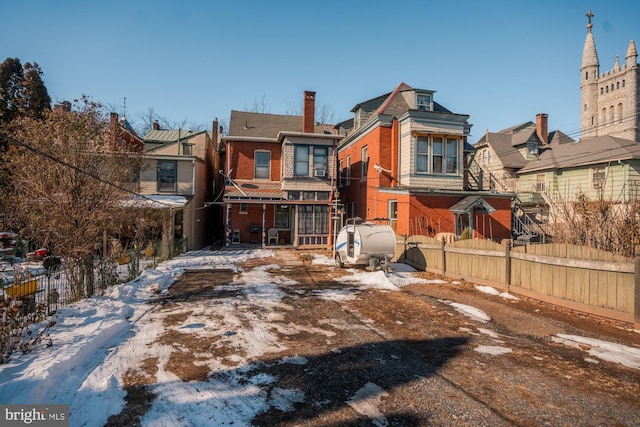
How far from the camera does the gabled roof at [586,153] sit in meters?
24.6

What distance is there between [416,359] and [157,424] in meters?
3.84

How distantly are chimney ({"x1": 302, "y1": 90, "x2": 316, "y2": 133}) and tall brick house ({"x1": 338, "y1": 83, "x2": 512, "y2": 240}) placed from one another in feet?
13.5

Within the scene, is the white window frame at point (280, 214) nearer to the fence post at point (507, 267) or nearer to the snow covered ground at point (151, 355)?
the snow covered ground at point (151, 355)

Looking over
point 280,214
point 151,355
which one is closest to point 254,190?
point 280,214

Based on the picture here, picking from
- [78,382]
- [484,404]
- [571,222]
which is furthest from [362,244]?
[78,382]

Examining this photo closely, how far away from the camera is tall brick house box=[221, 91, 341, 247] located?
70.9 ft

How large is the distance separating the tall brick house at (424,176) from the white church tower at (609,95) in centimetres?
4893

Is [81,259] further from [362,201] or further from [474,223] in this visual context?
[474,223]

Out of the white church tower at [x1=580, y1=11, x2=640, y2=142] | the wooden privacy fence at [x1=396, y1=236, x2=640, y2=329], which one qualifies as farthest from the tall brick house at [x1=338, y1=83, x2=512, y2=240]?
the white church tower at [x1=580, y1=11, x2=640, y2=142]

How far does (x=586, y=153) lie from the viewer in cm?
2723

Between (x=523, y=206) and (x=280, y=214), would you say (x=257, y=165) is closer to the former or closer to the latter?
(x=280, y=214)

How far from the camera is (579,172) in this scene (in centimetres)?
2675

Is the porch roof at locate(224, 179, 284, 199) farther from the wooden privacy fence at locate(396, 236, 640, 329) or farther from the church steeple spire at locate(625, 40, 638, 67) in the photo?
the church steeple spire at locate(625, 40, 638, 67)

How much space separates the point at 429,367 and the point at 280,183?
18.7 m
